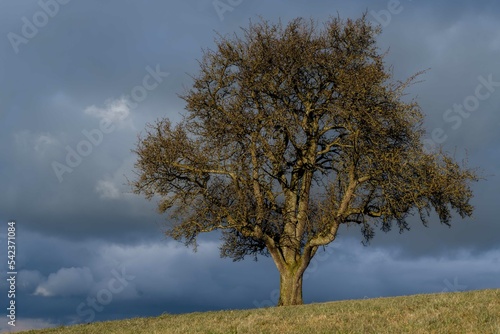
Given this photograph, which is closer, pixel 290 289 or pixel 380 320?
pixel 380 320

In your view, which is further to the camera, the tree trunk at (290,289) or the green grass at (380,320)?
the tree trunk at (290,289)

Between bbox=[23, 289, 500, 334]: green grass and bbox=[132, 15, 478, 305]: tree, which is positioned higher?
bbox=[132, 15, 478, 305]: tree

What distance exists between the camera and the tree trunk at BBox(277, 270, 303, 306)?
29281 millimetres

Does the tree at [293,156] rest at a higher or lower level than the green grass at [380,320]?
higher

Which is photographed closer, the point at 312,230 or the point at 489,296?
the point at 489,296

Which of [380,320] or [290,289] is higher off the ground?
[290,289]

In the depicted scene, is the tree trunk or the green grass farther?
the tree trunk

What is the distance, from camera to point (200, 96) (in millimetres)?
31375

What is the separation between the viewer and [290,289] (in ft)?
96.3

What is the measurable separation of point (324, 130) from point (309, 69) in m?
3.50

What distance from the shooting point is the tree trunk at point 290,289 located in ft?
96.1

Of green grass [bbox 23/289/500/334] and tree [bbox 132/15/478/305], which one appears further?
tree [bbox 132/15/478/305]

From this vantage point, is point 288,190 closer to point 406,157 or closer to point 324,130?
point 324,130

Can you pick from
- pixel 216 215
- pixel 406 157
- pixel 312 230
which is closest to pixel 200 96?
pixel 216 215
